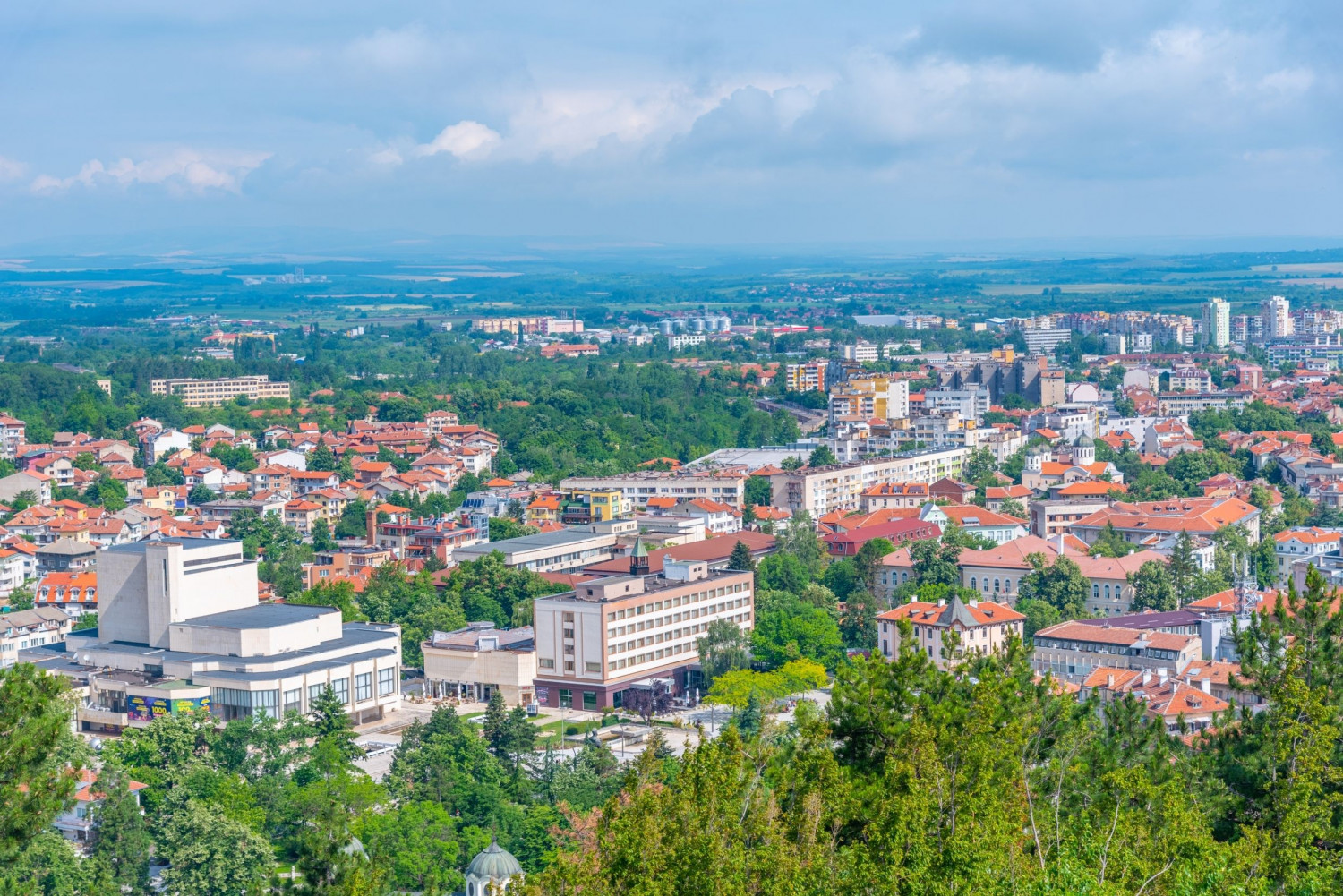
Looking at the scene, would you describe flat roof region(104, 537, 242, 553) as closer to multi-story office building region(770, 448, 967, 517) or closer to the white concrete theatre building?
the white concrete theatre building

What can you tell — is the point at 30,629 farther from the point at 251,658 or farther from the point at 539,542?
the point at 539,542

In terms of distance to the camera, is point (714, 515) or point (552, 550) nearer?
point (552, 550)

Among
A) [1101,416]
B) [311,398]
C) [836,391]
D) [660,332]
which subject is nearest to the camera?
[1101,416]

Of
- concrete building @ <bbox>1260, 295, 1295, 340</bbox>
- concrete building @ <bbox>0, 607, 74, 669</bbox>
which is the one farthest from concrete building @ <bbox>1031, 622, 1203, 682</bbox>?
concrete building @ <bbox>1260, 295, 1295, 340</bbox>

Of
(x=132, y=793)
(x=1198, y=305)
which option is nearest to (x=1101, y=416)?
(x=132, y=793)

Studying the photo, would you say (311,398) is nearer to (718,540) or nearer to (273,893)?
(718,540)

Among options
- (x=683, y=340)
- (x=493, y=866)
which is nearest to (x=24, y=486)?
(x=493, y=866)

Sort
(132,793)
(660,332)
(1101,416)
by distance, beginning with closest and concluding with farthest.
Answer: (132,793) → (1101,416) → (660,332)
